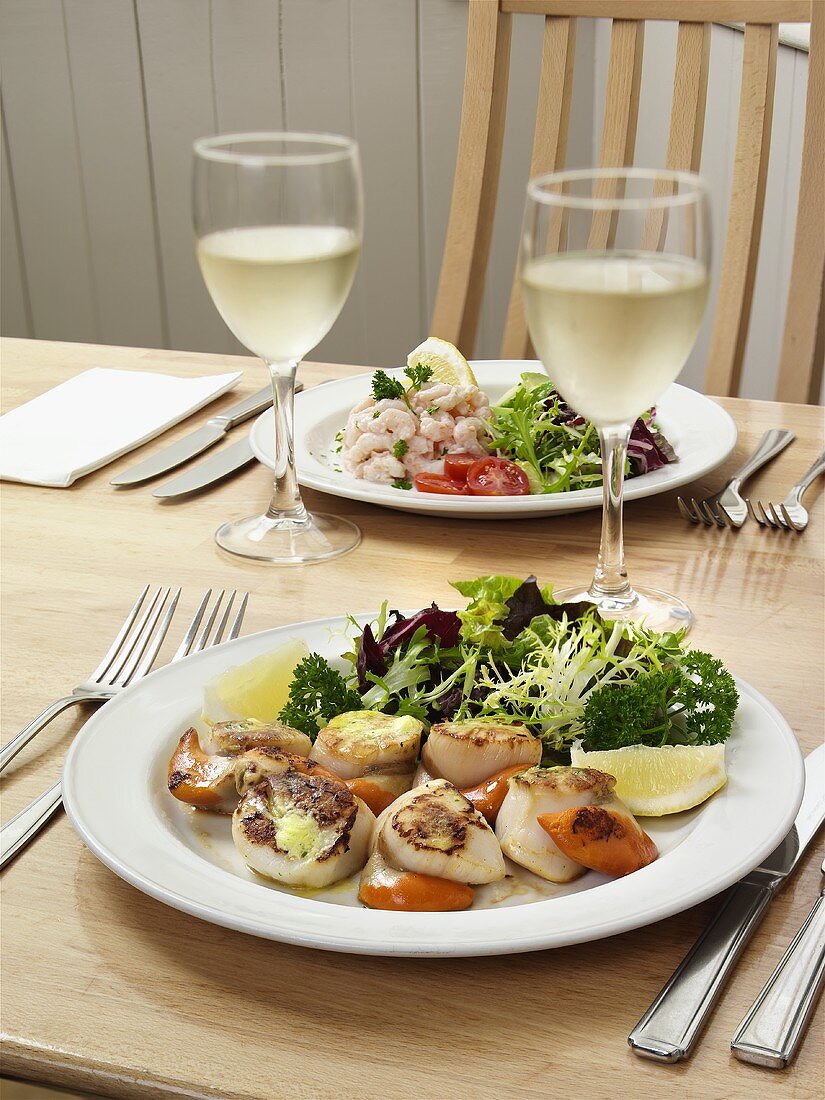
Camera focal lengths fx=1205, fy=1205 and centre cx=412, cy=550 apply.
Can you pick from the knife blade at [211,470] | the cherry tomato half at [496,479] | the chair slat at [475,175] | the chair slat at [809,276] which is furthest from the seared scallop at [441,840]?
the chair slat at [475,175]

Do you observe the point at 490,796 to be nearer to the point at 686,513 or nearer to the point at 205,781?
the point at 205,781

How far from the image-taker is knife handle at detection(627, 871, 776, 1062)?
521 millimetres

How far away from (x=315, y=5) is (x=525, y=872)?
125 inches

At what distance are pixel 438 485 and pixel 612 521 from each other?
0.92 feet

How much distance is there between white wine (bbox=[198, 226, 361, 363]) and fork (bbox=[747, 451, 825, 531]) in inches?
17.8

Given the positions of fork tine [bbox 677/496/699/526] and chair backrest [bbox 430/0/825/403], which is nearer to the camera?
fork tine [bbox 677/496/699/526]

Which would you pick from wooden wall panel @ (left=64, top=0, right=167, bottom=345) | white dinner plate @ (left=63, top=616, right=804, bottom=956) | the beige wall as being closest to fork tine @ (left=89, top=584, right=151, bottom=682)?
white dinner plate @ (left=63, top=616, right=804, bottom=956)

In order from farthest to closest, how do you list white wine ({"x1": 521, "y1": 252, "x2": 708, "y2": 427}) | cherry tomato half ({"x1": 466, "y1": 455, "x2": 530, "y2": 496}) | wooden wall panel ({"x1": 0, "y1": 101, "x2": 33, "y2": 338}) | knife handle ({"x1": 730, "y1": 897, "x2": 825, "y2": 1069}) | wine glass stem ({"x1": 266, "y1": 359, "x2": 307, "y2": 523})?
wooden wall panel ({"x1": 0, "y1": 101, "x2": 33, "y2": 338})
cherry tomato half ({"x1": 466, "y1": 455, "x2": 530, "y2": 496})
wine glass stem ({"x1": 266, "y1": 359, "x2": 307, "y2": 523})
white wine ({"x1": 521, "y1": 252, "x2": 708, "y2": 427})
knife handle ({"x1": 730, "y1": 897, "x2": 825, "y2": 1069})

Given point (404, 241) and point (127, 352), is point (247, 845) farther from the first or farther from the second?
point (404, 241)

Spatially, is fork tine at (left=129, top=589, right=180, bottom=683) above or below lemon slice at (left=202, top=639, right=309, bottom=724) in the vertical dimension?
below

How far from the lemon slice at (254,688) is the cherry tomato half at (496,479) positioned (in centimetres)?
41

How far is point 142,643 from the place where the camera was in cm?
92

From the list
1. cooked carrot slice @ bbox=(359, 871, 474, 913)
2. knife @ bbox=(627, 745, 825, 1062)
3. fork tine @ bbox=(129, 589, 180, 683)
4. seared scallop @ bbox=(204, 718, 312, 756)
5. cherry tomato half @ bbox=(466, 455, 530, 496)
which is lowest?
fork tine @ bbox=(129, 589, 180, 683)

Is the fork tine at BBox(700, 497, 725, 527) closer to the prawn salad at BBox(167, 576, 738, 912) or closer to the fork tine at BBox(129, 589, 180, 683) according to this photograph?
the prawn salad at BBox(167, 576, 738, 912)
